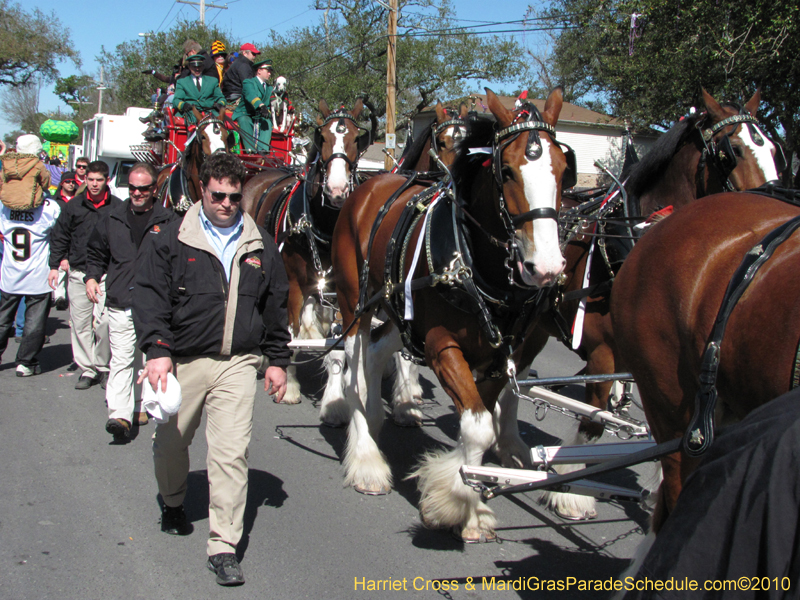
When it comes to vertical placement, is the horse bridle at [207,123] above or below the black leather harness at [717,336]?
above

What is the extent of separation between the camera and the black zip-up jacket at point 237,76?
973cm

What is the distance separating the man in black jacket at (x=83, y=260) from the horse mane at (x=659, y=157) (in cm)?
477

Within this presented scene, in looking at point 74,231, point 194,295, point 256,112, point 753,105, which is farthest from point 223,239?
point 256,112

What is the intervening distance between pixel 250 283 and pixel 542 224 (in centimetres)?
154

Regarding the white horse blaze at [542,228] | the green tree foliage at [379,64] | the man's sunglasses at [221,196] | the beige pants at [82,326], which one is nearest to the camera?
the white horse blaze at [542,228]

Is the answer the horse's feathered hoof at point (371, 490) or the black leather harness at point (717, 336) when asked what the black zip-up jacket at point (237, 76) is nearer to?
the horse's feathered hoof at point (371, 490)

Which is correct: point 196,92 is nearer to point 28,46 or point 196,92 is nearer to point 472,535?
point 472,535

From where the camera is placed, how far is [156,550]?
3.63m

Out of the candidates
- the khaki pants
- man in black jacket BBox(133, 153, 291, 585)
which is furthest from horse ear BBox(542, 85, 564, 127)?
the khaki pants

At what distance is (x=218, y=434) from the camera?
11.2 ft

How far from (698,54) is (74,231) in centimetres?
1430

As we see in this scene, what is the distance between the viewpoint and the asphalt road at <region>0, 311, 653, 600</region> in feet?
10.9

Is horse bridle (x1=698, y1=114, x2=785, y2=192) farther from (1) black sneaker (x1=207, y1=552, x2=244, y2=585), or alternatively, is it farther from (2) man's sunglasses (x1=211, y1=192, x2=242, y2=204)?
(1) black sneaker (x1=207, y1=552, x2=244, y2=585)

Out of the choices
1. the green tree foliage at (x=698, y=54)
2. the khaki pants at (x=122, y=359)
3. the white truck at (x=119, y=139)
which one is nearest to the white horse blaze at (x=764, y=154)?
the khaki pants at (x=122, y=359)
